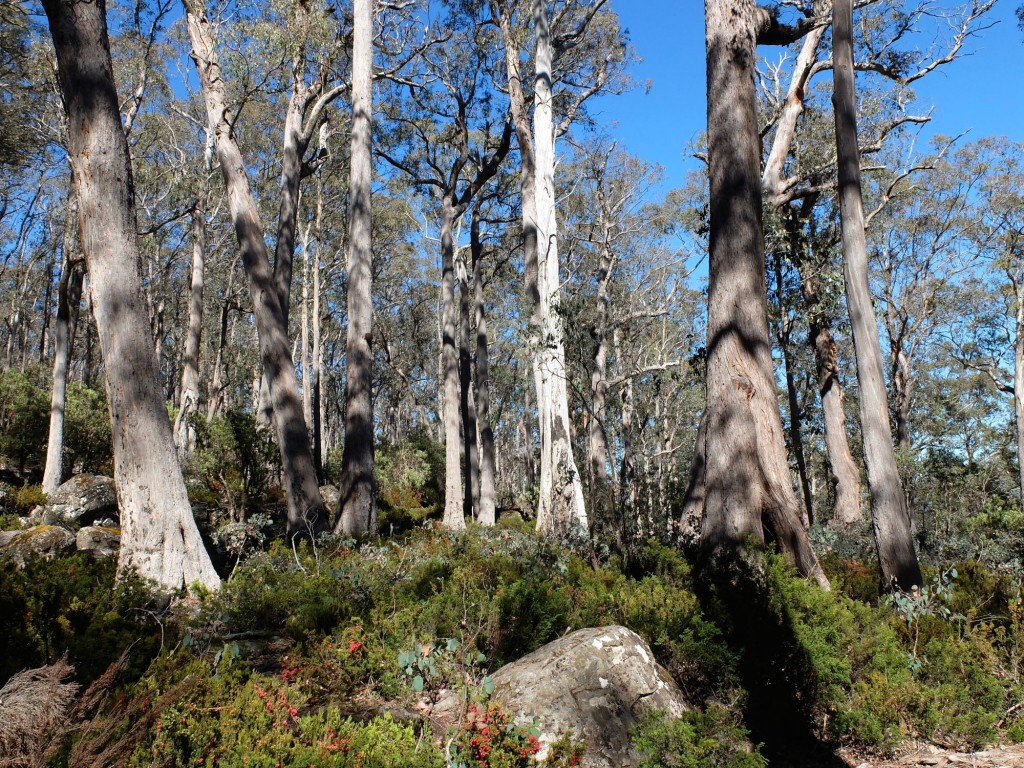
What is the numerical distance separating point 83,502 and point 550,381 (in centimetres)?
797

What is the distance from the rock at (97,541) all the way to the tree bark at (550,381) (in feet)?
18.3

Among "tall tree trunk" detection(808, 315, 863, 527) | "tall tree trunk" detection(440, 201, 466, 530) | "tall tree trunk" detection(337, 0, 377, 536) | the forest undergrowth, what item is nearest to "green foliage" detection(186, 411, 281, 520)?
"tall tree trunk" detection(337, 0, 377, 536)

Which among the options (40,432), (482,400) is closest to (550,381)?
(482,400)

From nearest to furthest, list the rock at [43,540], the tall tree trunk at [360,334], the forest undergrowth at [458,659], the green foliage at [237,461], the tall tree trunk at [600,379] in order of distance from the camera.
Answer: the forest undergrowth at [458,659] < the rock at [43,540] < the tall tree trunk at [360,334] < the green foliage at [237,461] < the tall tree trunk at [600,379]

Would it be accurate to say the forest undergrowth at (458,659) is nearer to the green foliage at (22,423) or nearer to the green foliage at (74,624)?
the green foliage at (74,624)

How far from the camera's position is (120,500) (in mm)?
5379

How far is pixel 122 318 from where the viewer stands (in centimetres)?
566

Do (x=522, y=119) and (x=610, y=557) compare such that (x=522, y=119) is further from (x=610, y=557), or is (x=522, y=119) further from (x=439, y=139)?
(x=610, y=557)

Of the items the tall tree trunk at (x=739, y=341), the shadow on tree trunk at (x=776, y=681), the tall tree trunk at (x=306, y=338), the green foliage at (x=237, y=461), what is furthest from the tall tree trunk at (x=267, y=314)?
the tall tree trunk at (x=306, y=338)

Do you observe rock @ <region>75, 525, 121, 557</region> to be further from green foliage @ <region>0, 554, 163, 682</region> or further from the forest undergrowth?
green foliage @ <region>0, 554, 163, 682</region>

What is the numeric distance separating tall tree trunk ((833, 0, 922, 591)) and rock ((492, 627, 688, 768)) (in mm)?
2954

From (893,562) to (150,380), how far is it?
21.9ft

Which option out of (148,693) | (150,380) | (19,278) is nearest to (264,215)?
(19,278)

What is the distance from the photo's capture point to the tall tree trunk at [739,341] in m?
5.21
